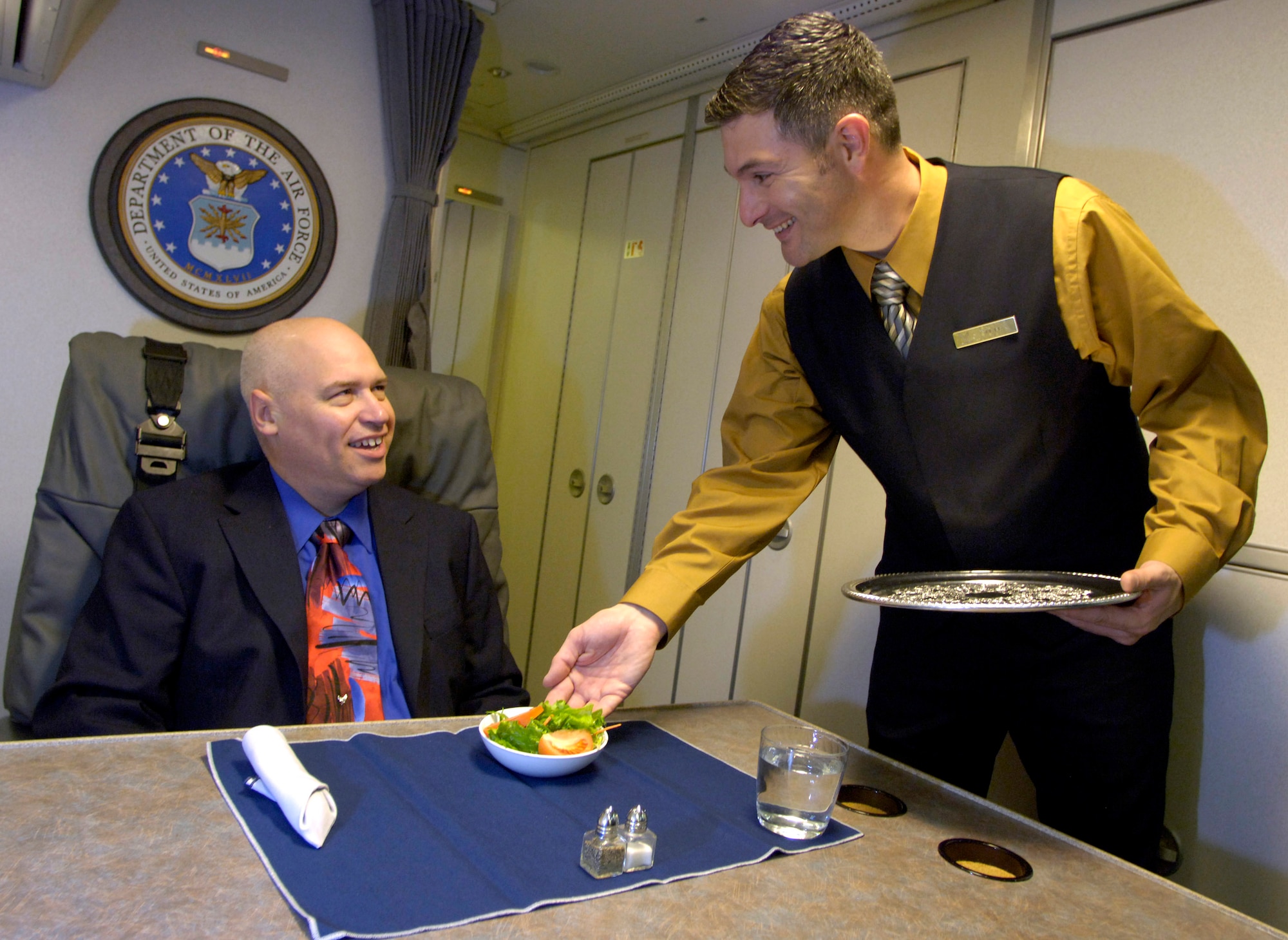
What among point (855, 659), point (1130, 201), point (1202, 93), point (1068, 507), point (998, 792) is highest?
point (1202, 93)

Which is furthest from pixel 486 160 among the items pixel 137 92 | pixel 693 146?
pixel 137 92

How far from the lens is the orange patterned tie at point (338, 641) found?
1.63m

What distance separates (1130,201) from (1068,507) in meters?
1.07

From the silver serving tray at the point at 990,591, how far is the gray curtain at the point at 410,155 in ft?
6.44

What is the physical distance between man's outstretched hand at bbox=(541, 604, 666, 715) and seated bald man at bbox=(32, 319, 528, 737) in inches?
18.1

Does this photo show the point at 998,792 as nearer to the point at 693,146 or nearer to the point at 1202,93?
the point at 1202,93

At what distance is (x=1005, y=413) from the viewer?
4.52 feet

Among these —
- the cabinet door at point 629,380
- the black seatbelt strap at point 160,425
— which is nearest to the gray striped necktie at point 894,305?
the black seatbelt strap at point 160,425

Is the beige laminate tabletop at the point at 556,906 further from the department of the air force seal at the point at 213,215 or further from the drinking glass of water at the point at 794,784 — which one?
the department of the air force seal at the point at 213,215

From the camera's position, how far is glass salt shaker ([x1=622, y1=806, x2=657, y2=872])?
901 millimetres

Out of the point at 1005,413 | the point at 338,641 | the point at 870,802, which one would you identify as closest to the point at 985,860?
the point at 870,802

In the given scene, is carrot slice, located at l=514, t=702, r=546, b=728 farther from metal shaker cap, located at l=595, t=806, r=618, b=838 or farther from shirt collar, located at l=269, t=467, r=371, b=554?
shirt collar, located at l=269, t=467, r=371, b=554

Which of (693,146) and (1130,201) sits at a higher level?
(693,146)

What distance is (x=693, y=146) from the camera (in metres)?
3.36
